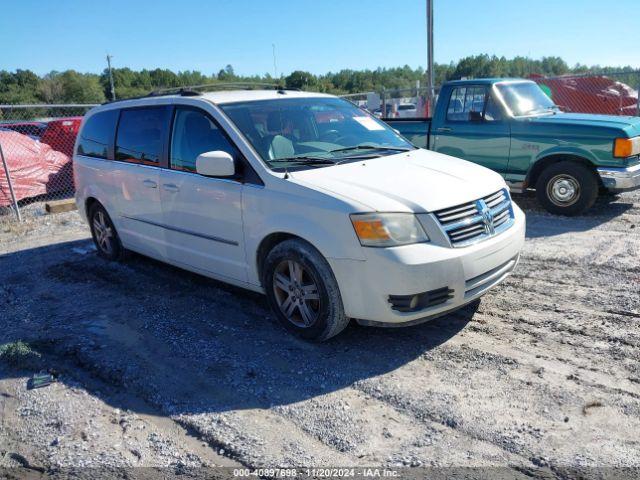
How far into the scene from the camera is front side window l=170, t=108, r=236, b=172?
476cm

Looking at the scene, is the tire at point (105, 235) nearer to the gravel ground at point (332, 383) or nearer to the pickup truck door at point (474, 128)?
the gravel ground at point (332, 383)

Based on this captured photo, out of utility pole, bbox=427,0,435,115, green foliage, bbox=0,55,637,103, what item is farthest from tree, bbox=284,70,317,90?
utility pole, bbox=427,0,435,115

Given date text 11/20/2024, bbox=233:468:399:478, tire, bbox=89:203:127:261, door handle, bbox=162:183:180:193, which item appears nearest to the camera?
date text 11/20/2024, bbox=233:468:399:478

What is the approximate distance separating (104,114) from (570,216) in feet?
20.4

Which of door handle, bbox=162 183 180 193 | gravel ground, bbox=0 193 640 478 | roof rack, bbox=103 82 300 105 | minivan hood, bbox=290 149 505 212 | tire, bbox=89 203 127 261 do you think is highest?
roof rack, bbox=103 82 300 105

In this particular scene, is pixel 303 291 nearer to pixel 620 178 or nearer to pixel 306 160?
pixel 306 160

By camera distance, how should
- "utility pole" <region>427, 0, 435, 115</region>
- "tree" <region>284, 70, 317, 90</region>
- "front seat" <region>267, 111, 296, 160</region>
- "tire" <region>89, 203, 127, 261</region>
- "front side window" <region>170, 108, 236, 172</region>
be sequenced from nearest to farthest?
"front seat" <region>267, 111, 296, 160</region>
"front side window" <region>170, 108, 236, 172</region>
"tire" <region>89, 203, 127, 261</region>
"utility pole" <region>427, 0, 435, 115</region>
"tree" <region>284, 70, 317, 90</region>

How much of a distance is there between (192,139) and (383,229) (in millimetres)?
2207

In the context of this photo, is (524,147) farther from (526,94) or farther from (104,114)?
(104,114)

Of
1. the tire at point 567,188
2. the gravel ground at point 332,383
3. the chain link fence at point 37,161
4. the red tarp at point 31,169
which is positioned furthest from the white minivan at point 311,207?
the red tarp at point 31,169

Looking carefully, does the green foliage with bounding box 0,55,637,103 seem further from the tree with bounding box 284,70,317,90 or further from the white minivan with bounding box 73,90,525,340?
the white minivan with bounding box 73,90,525,340

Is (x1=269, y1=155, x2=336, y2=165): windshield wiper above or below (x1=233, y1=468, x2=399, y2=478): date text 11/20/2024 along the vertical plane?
above

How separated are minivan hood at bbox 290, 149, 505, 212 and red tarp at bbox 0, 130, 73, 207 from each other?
29.2 ft

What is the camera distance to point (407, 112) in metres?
30.0
